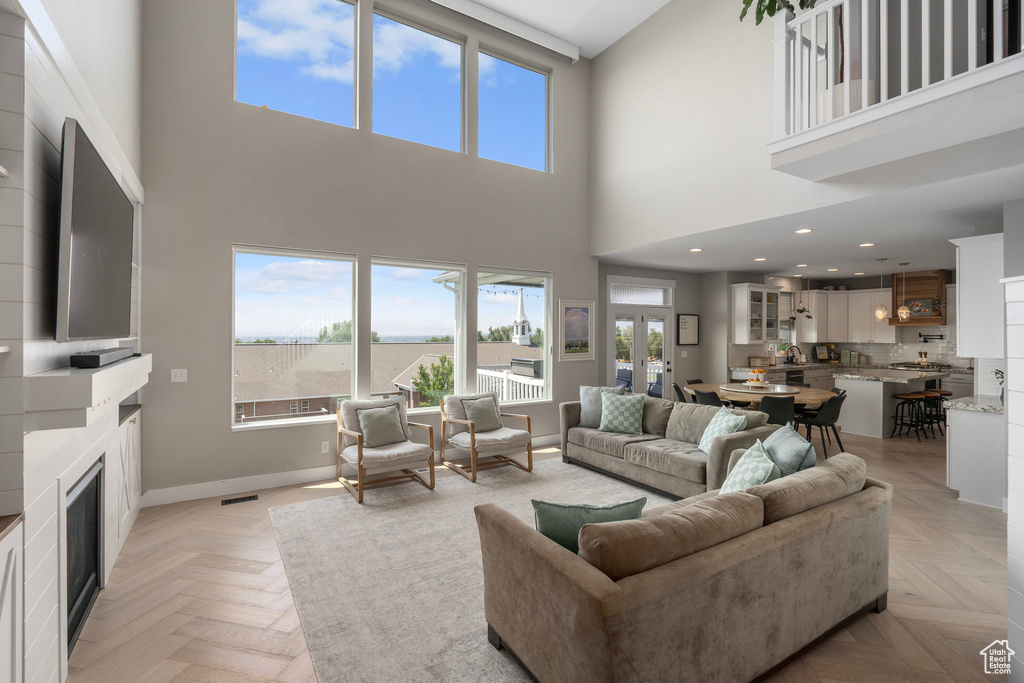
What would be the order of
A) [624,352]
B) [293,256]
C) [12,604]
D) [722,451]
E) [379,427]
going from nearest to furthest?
[12,604] → [722,451] → [379,427] → [293,256] → [624,352]

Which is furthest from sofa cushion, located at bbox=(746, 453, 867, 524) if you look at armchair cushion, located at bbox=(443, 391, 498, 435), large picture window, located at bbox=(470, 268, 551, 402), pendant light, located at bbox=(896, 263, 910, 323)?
pendant light, located at bbox=(896, 263, 910, 323)

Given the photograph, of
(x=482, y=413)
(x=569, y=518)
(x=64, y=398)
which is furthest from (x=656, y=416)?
(x=64, y=398)

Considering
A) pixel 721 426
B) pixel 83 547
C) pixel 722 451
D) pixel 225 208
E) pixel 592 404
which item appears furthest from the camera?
pixel 592 404

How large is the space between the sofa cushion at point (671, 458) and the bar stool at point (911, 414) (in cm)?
421

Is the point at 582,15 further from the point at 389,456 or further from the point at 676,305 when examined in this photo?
the point at 389,456

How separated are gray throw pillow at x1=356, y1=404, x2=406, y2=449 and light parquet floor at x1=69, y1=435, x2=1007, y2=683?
1054 mm

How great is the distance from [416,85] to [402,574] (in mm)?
5086

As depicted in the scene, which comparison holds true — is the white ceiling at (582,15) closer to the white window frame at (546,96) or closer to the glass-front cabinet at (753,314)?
the white window frame at (546,96)

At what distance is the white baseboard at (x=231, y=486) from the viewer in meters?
4.05

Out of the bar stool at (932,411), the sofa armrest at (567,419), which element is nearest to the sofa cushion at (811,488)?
the sofa armrest at (567,419)

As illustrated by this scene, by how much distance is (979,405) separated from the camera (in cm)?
411

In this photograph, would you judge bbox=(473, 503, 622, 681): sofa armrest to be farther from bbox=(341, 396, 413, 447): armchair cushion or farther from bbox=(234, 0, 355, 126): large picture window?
bbox=(234, 0, 355, 126): large picture window

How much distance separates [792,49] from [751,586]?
4.04m

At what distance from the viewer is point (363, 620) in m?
2.43
